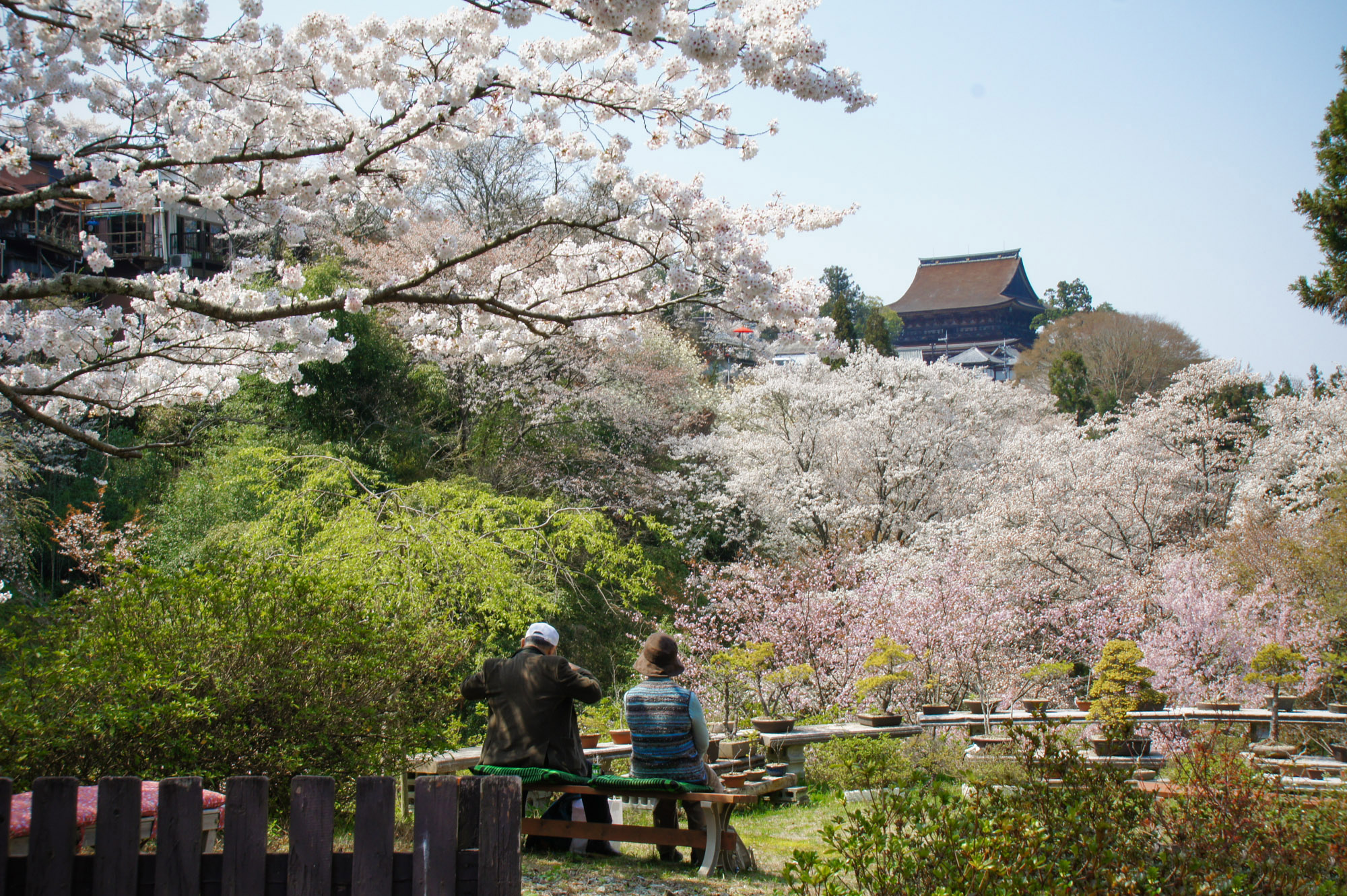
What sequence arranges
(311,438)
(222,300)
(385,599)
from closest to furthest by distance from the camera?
(222,300) → (385,599) → (311,438)

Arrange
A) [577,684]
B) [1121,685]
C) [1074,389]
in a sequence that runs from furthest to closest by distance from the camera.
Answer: [1074,389], [1121,685], [577,684]

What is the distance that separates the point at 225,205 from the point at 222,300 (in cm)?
122

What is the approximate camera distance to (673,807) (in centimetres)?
448

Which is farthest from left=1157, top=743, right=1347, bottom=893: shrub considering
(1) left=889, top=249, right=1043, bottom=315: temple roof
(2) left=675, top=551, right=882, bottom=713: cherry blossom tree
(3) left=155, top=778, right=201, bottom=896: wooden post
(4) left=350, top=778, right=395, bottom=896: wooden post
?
(1) left=889, top=249, right=1043, bottom=315: temple roof

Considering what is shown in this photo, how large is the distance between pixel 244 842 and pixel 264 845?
47mm

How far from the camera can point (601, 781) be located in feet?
13.5

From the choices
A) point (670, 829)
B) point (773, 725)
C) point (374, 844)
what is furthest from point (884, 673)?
point (374, 844)

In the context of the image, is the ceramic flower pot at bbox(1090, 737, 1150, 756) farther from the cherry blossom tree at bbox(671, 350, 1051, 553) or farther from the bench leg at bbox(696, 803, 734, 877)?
the cherry blossom tree at bbox(671, 350, 1051, 553)

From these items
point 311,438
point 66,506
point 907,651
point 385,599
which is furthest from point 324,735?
point 66,506

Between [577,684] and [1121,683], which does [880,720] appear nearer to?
[1121,683]

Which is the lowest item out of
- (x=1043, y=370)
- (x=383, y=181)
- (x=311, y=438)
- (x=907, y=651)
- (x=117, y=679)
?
(x=907, y=651)

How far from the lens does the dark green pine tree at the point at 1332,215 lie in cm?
970

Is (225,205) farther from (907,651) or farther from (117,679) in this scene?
(907,651)

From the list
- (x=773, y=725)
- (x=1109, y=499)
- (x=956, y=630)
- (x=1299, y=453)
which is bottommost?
(x=773, y=725)
